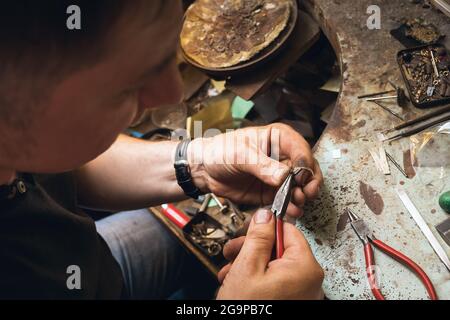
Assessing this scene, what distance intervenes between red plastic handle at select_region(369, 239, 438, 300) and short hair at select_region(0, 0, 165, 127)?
53 centimetres

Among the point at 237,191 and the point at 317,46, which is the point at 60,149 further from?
the point at 317,46

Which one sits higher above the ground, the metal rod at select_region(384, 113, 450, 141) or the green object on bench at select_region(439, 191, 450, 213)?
the metal rod at select_region(384, 113, 450, 141)

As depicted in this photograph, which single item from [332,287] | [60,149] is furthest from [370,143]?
[60,149]

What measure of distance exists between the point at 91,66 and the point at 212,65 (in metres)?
0.71

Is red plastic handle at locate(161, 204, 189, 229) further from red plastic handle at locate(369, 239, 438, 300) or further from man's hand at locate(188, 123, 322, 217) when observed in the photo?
red plastic handle at locate(369, 239, 438, 300)

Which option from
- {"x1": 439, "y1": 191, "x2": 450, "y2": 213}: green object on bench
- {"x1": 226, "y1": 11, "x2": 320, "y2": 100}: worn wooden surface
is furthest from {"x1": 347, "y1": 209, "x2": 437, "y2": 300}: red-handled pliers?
{"x1": 226, "y1": 11, "x2": 320, "y2": 100}: worn wooden surface

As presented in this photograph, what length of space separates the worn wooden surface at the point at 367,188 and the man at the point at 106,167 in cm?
5

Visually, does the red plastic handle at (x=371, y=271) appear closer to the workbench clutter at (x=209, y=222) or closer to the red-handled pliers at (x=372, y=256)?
the red-handled pliers at (x=372, y=256)

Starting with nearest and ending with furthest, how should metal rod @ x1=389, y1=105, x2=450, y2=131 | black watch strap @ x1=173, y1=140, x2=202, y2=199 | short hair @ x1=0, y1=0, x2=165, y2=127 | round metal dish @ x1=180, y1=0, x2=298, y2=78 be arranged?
short hair @ x1=0, y1=0, x2=165, y2=127 → metal rod @ x1=389, y1=105, x2=450, y2=131 → black watch strap @ x1=173, y1=140, x2=202, y2=199 → round metal dish @ x1=180, y1=0, x2=298, y2=78

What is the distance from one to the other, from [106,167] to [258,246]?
46 centimetres

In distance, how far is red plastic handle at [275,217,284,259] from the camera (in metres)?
0.66

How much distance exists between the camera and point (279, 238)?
67 cm

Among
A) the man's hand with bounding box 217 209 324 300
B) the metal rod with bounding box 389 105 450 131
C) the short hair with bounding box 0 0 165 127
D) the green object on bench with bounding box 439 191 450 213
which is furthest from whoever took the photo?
the metal rod with bounding box 389 105 450 131

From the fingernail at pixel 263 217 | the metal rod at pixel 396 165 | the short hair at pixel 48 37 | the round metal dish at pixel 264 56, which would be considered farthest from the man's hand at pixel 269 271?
the round metal dish at pixel 264 56
